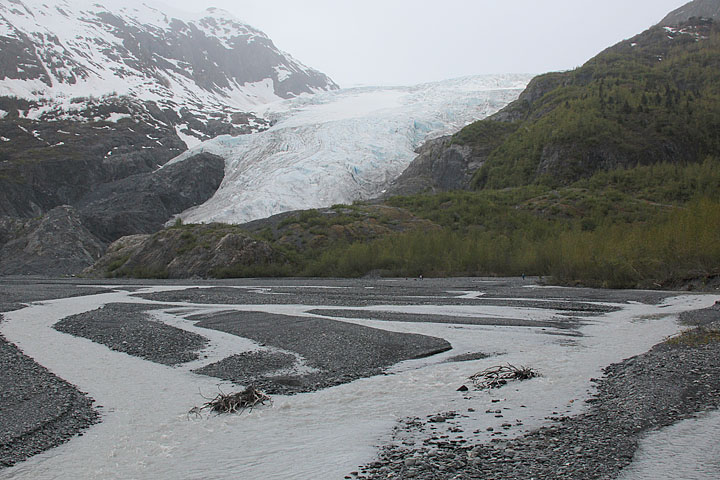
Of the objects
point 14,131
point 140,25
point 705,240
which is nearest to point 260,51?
point 140,25

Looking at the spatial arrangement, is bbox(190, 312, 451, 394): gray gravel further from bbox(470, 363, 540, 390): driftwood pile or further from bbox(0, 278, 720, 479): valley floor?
bbox(470, 363, 540, 390): driftwood pile

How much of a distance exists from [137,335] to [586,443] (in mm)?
10531

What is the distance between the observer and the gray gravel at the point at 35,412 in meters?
6.01

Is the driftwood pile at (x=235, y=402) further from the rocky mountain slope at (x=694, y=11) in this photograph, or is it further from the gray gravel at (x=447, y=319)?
the rocky mountain slope at (x=694, y=11)

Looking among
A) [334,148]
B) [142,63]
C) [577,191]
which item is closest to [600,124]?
[577,191]

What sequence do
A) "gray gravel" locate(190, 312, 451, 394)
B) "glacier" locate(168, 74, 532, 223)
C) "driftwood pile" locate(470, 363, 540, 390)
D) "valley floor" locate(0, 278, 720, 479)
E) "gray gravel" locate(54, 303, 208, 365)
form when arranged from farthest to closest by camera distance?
"glacier" locate(168, 74, 532, 223)
"gray gravel" locate(54, 303, 208, 365)
"gray gravel" locate(190, 312, 451, 394)
"driftwood pile" locate(470, 363, 540, 390)
"valley floor" locate(0, 278, 720, 479)

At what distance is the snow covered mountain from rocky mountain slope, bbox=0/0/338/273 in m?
0.35

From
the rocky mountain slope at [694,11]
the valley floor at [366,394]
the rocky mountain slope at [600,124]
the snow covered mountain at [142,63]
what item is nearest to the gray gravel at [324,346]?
the valley floor at [366,394]

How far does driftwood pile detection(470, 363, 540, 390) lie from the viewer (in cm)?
815

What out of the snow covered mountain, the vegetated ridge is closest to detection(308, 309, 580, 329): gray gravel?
the vegetated ridge

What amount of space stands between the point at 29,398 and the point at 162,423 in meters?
2.38

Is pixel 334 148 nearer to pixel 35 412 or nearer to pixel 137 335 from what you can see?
pixel 137 335

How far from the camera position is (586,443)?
5438 mm

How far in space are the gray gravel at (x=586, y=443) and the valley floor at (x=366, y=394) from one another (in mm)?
24
